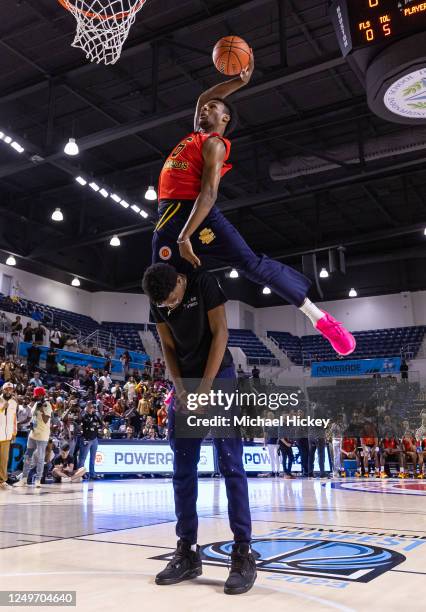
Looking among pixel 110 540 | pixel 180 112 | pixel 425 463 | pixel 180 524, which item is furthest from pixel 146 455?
pixel 180 524

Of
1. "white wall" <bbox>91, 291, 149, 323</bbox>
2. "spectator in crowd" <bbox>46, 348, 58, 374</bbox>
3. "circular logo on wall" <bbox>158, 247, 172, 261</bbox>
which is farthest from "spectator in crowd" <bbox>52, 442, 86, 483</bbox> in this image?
"white wall" <bbox>91, 291, 149, 323</bbox>

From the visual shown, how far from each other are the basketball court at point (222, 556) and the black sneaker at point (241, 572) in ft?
0.15

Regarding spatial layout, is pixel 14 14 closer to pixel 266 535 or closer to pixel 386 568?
pixel 266 535

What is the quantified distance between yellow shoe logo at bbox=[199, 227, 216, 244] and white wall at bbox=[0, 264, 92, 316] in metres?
22.5

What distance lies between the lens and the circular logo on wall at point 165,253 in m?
2.98

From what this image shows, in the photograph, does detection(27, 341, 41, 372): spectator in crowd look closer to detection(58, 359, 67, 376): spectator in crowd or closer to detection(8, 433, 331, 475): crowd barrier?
Answer: detection(58, 359, 67, 376): spectator in crowd

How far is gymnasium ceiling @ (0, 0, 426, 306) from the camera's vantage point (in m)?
11.2

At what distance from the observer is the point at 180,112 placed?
11234 mm

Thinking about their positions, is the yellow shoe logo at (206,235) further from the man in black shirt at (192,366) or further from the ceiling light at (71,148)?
the ceiling light at (71,148)

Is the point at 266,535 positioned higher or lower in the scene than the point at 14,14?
lower

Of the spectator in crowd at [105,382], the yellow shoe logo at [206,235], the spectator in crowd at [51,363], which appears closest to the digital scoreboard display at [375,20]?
the yellow shoe logo at [206,235]

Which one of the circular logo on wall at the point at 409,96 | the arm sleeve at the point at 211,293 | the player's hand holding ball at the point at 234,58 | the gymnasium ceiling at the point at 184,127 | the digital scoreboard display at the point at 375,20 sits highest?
the gymnasium ceiling at the point at 184,127

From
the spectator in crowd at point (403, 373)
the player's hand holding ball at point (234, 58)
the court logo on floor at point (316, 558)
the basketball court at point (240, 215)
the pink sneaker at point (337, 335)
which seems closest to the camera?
the court logo on floor at point (316, 558)

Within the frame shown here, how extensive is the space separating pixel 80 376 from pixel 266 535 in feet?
50.2
